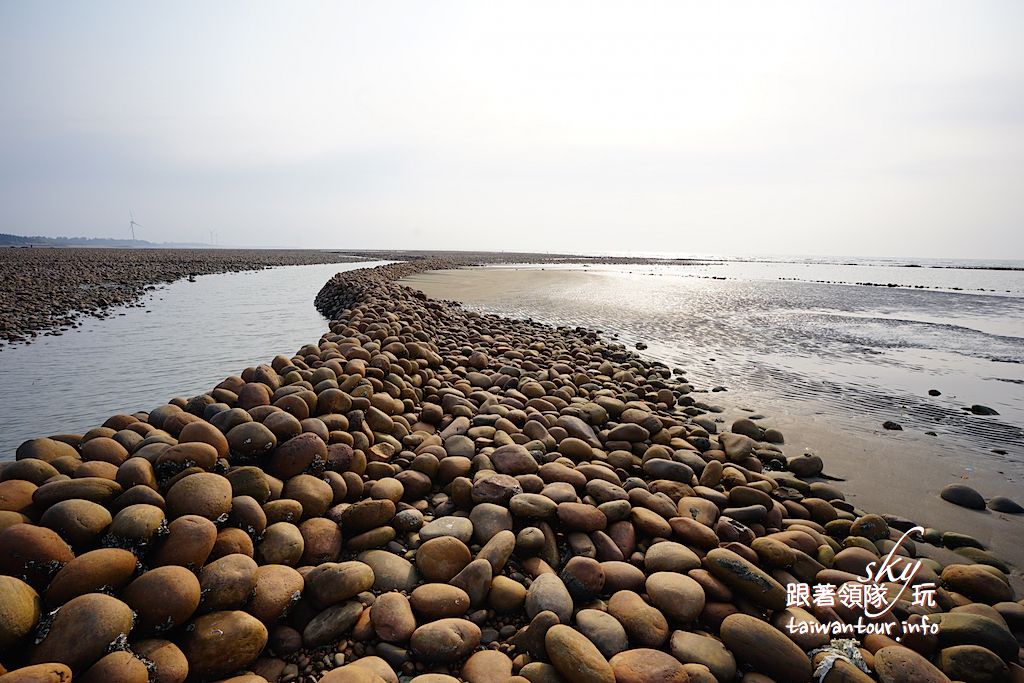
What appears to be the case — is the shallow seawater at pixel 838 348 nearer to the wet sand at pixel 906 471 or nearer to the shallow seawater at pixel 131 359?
the wet sand at pixel 906 471

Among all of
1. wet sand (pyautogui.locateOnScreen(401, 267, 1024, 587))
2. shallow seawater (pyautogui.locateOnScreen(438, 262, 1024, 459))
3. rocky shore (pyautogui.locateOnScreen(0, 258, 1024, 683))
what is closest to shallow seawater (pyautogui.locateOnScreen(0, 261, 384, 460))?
rocky shore (pyautogui.locateOnScreen(0, 258, 1024, 683))

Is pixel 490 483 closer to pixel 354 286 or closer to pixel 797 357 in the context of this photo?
pixel 797 357

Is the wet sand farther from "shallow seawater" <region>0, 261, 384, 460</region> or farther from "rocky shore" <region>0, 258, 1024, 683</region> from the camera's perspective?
"shallow seawater" <region>0, 261, 384, 460</region>

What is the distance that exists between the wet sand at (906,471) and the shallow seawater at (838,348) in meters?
0.56

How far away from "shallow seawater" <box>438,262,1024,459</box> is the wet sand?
0.56 m

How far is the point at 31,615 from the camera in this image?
1.92m

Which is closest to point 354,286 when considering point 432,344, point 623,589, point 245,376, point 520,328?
point 520,328

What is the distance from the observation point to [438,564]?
9.15 ft

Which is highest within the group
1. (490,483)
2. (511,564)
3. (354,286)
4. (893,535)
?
(354,286)

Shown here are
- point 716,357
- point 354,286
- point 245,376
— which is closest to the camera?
point 245,376

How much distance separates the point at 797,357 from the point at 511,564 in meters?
9.72

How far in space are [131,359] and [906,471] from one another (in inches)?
463

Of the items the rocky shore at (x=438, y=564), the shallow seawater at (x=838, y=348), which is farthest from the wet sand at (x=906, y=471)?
the shallow seawater at (x=838, y=348)

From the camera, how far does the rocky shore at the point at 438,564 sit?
6.89 feet
